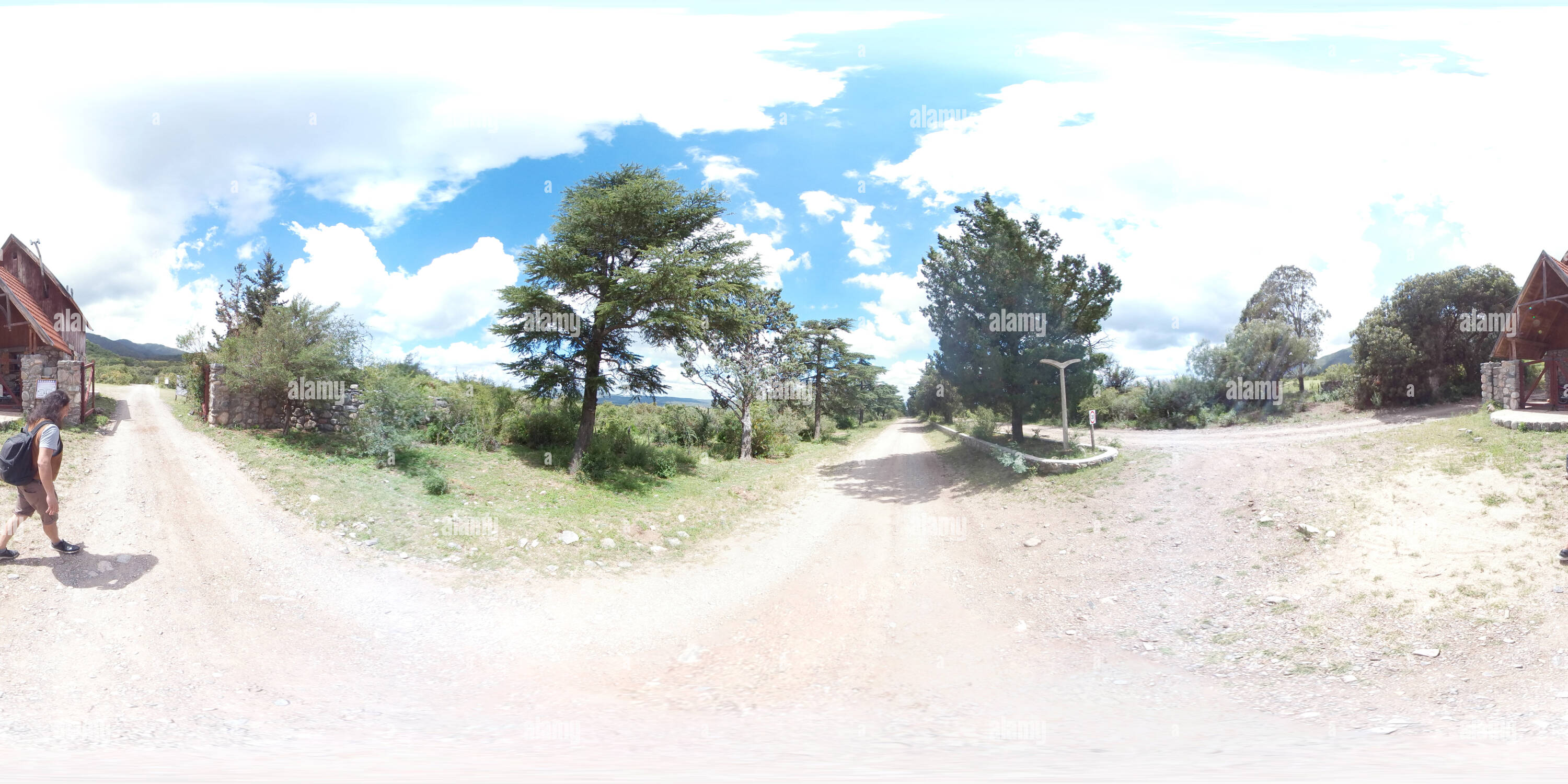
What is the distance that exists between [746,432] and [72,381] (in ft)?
60.0

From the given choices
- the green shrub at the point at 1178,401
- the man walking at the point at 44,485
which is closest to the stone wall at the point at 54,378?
the man walking at the point at 44,485

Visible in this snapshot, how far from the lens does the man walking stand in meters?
6.57

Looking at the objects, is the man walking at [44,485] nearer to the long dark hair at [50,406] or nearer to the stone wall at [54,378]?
the long dark hair at [50,406]

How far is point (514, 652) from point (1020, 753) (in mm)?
4510

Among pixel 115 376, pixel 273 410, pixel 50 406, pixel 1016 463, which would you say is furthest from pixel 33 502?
pixel 115 376

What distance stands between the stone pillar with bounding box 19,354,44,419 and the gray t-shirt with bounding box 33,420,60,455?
422 inches

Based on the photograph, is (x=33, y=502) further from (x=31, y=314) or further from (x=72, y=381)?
→ (x=31, y=314)

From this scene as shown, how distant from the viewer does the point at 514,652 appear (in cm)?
584

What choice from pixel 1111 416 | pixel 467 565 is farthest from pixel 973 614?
pixel 1111 416

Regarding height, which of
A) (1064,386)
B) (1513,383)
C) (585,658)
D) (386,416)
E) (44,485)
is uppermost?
(1064,386)

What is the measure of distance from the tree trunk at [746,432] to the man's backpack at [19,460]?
18.6 metres

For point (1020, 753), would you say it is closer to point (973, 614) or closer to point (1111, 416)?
point (973, 614)

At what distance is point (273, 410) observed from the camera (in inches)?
582

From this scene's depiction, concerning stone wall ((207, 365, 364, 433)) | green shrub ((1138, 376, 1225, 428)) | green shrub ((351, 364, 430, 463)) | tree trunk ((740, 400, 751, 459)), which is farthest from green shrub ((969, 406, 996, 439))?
stone wall ((207, 365, 364, 433))
